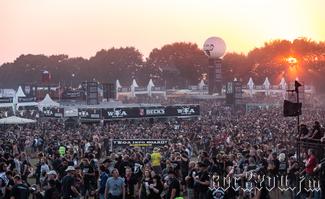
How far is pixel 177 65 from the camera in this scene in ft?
439

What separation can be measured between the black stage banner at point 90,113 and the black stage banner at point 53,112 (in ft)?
4.92

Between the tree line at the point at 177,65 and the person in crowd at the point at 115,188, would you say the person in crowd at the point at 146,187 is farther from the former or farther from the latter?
the tree line at the point at 177,65

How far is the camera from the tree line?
122875 mm

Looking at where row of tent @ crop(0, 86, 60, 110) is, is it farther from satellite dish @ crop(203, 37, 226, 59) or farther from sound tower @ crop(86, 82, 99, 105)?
satellite dish @ crop(203, 37, 226, 59)

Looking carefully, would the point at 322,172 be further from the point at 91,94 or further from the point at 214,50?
the point at 214,50

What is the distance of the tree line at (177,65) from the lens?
12288cm

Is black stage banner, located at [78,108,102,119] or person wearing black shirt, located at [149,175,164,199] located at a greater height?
black stage banner, located at [78,108,102,119]

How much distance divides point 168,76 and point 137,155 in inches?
4379

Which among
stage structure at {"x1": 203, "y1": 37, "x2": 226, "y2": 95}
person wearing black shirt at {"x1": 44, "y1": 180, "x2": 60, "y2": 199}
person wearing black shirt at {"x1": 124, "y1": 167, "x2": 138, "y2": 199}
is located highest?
stage structure at {"x1": 203, "y1": 37, "x2": 226, "y2": 95}

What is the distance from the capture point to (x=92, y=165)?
56.7ft

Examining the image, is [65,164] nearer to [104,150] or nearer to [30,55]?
[104,150]

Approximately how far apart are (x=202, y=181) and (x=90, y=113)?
95.3 feet

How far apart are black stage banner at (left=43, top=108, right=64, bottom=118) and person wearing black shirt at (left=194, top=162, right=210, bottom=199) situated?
98.7 feet

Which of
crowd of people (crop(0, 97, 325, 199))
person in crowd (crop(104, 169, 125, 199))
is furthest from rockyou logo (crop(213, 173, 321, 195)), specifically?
person in crowd (crop(104, 169, 125, 199))
